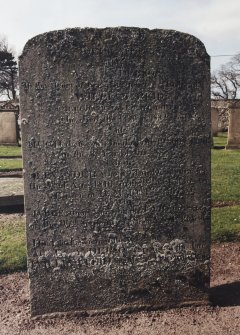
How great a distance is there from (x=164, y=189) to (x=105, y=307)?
1260 mm

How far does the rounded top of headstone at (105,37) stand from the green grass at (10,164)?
774cm

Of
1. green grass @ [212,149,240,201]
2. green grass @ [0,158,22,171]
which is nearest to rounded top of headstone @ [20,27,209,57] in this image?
green grass @ [212,149,240,201]

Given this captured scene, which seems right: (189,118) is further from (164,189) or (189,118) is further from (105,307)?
(105,307)

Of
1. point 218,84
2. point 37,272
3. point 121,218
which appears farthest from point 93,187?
point 218,84

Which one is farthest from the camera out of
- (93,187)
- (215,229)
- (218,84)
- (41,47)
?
(218,84)

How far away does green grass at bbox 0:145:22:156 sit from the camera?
1395 centimetres

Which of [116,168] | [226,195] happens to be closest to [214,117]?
[226,195]

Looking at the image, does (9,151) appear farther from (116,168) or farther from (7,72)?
(7,72)

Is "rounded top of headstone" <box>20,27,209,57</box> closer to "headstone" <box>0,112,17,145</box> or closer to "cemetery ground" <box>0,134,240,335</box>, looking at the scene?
"cemetery ground" <box>0,134,240,335</box>

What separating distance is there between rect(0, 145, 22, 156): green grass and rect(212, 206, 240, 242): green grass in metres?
8.88

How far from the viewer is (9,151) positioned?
1475 cm

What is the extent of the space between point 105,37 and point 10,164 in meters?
8.75

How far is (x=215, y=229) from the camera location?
5.96 meters

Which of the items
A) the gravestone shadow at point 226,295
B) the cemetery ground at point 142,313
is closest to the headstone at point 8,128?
the cemetery ground at point 142,313
